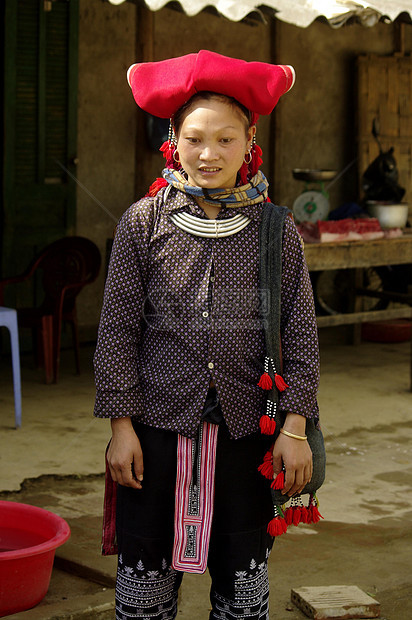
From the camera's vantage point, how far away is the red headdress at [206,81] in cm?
211

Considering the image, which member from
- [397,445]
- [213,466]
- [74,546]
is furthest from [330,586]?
[397,445]

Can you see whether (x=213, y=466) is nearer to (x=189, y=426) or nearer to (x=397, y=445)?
(x=189, y=426)

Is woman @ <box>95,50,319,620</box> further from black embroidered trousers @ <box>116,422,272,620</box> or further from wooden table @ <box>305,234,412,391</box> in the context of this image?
wooden table @ <box>305,234,412,391</box>

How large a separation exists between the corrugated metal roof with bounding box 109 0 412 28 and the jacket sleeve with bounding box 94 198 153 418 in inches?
91.3

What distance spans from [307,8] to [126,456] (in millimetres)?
3278

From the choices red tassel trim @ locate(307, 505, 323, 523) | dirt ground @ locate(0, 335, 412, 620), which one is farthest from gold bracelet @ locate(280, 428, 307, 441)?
dirt ground @ locate(0, 335, 412, 620)

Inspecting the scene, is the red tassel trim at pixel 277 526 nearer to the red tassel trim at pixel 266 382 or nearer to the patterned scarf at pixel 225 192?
the red tassel trim at pixel 266 382

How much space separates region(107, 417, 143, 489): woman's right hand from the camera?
2160mm

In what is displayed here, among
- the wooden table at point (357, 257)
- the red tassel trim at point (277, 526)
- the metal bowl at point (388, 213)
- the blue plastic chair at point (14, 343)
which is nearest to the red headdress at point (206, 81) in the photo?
the red tassel trim at point (277, 526)

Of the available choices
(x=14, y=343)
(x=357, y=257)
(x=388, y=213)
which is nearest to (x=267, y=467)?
(x=14, y=343)

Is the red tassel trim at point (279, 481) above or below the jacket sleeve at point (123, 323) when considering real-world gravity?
below

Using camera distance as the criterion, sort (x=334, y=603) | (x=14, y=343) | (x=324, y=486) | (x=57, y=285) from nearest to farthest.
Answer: (x=334, y=603) → (x=324, y=486) → (x=14, y=343) → (x=57, y=285)

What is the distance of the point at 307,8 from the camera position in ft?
15.6

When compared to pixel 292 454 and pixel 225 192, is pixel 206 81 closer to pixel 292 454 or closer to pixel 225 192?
pixel 225 192
